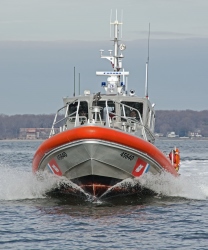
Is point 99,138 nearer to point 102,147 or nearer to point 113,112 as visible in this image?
point 102,147

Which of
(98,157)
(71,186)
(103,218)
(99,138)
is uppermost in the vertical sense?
(99,138)

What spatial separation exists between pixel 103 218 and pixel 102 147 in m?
1.70

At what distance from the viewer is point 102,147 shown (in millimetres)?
17719

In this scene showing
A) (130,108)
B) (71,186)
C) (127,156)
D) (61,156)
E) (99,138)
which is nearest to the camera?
(99,138)

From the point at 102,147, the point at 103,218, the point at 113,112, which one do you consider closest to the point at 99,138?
the point at 102,147

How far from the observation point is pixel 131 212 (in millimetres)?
18047

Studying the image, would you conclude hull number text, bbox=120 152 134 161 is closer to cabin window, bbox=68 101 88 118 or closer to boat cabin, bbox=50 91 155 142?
boat cabin, bbox=50 91 155 142

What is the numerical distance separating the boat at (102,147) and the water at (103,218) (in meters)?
0.45

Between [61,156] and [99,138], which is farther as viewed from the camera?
[61,156]

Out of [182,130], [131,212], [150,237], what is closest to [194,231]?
[150,237]

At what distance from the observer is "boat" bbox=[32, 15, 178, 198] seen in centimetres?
1769

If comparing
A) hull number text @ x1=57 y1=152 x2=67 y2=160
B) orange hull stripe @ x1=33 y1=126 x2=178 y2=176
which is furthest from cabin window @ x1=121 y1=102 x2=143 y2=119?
hull number text @ x1=57 y1=152 x2=67 y2=160

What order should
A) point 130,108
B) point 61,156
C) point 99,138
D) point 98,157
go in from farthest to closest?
point 130,108, point 61,156, point 98,157, point 99,138

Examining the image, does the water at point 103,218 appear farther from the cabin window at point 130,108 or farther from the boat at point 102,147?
the cabin window at point 130,108
